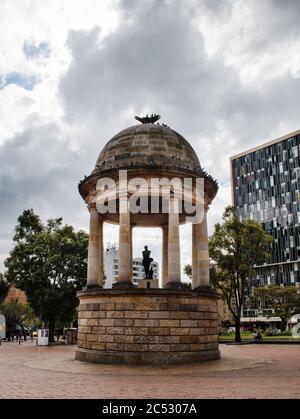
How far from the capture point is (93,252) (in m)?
22.4

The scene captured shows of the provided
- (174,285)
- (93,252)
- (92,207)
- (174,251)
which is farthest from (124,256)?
(92,207)

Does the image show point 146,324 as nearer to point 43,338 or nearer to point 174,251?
point 174,251

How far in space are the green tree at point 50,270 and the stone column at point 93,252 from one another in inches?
742

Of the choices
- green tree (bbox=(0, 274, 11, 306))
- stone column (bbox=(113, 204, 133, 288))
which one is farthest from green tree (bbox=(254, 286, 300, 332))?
stone column (bbox=(113, 204, 133, 288))

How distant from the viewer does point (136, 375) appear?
15.0 meters

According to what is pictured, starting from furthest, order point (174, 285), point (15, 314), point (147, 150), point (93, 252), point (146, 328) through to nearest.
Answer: point (15, 314) < point (93, 252) < point (147, 150) < point (174, 285) < point (146, 328)

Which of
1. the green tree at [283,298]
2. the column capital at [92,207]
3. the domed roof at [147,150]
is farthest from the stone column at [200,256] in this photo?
the green tree at [283,298]

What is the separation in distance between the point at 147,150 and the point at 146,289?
23.2 ft

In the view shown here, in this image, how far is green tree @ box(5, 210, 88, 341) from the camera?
4034 centimetres

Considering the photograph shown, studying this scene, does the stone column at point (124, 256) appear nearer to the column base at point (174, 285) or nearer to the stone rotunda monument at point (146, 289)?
the stone rotunda monument at point (146, 289)

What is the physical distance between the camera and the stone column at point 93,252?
22094 millimetres
